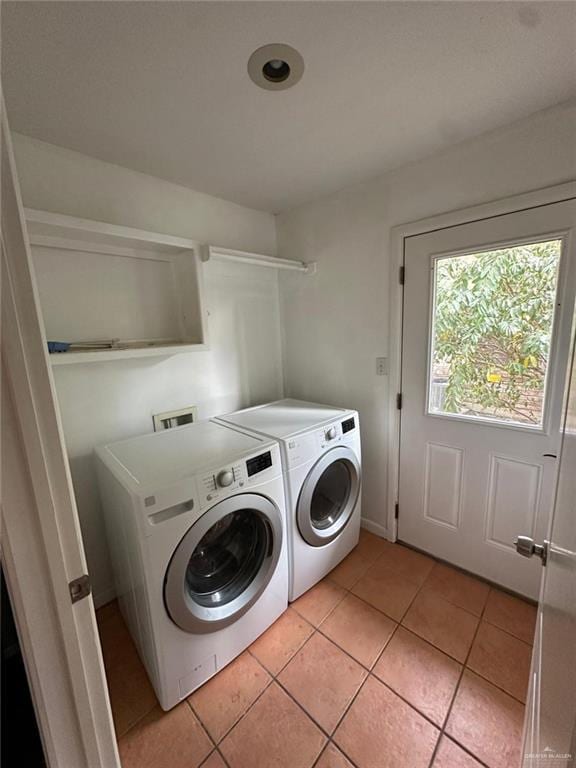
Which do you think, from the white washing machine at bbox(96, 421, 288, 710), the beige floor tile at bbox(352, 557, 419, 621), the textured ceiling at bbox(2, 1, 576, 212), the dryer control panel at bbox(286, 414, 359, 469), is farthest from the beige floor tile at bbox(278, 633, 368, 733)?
the textured ceiling at bbox(2, 1, 576, 212)

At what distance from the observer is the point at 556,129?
4.03 feet

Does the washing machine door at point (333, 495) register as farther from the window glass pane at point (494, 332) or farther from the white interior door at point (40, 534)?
the white interior door at point (40, 534)

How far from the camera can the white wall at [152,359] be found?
1.41 m

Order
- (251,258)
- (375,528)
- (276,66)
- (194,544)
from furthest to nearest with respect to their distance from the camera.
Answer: (375,528), (251,258), (194,544), (276,66)

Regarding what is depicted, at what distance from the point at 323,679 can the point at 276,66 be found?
2.24m

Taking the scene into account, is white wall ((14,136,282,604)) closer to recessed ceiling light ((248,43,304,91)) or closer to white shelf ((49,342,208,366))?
white shelf ((49,342,208,366))

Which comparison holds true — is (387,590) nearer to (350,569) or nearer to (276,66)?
(350,569)

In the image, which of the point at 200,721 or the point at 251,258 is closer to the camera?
the point at 200,721

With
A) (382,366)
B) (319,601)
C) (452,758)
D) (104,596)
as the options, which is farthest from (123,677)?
(382,366)

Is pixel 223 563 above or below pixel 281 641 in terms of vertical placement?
above

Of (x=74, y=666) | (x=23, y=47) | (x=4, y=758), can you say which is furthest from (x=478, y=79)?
(x=4, y=758)

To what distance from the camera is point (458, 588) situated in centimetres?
167

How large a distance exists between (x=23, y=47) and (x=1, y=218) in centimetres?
86

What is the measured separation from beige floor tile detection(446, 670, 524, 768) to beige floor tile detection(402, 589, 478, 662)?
0.42 ft
